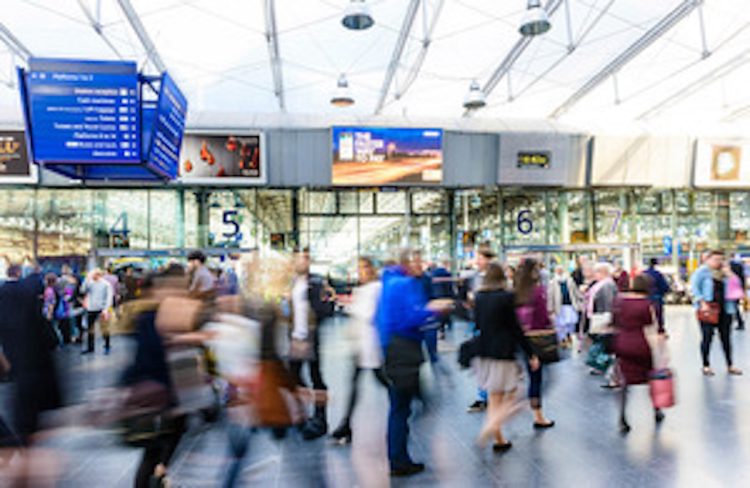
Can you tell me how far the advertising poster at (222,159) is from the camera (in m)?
16.0

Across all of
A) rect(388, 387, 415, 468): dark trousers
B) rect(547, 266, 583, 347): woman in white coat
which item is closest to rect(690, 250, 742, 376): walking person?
rect(547, 266, 583, 347): woman in white coat

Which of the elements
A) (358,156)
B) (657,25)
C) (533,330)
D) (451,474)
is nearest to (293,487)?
(451,474)

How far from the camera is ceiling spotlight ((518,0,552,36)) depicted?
9.98 meters

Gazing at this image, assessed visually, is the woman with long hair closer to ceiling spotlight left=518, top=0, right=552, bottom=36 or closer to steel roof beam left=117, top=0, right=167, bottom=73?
ceiling spotlight left=518, top=0, right=552, bottom=36

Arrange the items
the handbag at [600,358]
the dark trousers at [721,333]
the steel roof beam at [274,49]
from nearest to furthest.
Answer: the handbag at [600,358] → the dark trousers at [721,333] → the steel roof beam at [274,49]

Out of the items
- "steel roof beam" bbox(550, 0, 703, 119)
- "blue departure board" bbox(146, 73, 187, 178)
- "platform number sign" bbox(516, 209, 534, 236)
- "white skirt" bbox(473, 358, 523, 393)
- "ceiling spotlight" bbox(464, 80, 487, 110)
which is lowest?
"white skirt" bbox(473, 358, 523, 393)

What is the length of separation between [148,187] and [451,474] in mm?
15744

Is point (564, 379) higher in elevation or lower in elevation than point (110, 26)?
lower

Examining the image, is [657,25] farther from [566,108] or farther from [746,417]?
[746,417]

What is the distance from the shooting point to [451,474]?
4.19m

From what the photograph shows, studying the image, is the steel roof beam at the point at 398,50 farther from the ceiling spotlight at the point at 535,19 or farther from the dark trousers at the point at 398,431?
the dark trousers at the point at 398,431

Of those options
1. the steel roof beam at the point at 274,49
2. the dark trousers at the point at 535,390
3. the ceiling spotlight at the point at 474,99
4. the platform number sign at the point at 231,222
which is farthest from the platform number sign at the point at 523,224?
the dark trousers at the point at 535,390

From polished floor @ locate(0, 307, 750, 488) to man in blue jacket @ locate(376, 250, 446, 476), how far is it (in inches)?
8.2

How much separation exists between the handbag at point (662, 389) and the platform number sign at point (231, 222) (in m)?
14.2
